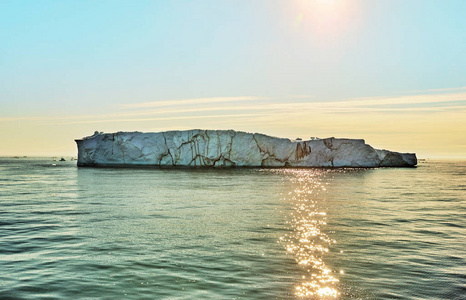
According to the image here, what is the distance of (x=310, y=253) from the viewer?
246 inches

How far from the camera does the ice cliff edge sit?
126 feet

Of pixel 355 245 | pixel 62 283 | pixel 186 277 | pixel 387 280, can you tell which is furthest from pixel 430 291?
pixel 62 283

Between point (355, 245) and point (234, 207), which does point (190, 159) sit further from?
point (355, 245)

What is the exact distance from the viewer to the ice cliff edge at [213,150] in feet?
126

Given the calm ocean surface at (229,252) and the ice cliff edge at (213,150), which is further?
the ice cliff edge at (213,150)

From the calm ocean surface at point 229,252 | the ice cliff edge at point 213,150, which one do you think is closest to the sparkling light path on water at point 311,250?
the calm ocean surface at point 229,252

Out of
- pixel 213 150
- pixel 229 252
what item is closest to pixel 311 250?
pixel 229 252

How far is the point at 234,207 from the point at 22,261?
6802mm

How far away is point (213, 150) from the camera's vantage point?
3866cm

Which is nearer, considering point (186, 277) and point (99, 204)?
point (186, 277)

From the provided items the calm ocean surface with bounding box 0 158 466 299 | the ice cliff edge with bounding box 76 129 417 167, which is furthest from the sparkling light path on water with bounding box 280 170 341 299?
the ice cliff edge with bounding box 76 129 417 167

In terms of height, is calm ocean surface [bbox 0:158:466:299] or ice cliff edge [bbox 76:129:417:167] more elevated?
ice cliff edge [bbox 76:129:417:167]

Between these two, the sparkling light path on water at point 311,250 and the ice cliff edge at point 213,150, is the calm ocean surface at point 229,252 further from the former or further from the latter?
the ice cliff edge at point 213,150

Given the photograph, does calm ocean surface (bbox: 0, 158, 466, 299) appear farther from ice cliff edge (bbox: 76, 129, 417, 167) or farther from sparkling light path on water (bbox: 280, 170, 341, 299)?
ice cliff edge (bbox: 76, 129, 417, 167)
